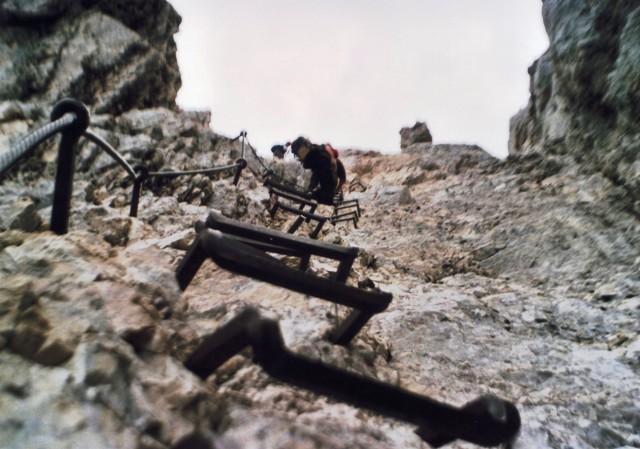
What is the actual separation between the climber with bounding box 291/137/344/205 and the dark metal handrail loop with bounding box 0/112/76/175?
7.23 meters

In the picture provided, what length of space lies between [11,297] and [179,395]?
82 cm

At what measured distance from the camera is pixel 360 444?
67.7 inches

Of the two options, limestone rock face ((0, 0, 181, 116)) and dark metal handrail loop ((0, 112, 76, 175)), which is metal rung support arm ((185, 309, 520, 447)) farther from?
limestone rock face ((0, 0, 181, 116))

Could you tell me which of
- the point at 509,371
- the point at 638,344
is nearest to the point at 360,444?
the point at 509,371

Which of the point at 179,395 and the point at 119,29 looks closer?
the point at 179,395

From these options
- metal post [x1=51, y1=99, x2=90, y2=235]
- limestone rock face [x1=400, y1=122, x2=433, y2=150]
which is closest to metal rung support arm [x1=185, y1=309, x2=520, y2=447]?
metal post [x1=51, y1=99, x2=90, y2=235]

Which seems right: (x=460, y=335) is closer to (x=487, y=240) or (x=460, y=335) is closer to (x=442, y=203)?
(x=487, y=240)

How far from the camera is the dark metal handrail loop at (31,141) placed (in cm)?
160

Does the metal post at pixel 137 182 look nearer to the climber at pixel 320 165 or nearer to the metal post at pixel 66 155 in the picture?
the metal post at pixel 66 155

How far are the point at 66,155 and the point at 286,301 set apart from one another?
1.70 meters

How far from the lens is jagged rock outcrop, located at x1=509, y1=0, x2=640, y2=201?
7.82 m

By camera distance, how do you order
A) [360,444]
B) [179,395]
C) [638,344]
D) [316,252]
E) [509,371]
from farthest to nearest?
[638,344]
[509,371]
[316,252]
[360,444]
[179,395]

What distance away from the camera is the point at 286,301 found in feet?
9.41

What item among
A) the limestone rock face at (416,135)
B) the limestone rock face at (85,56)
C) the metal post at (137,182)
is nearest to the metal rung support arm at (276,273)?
the metal post at (137,182)
